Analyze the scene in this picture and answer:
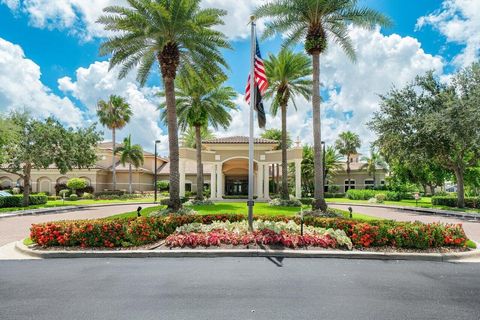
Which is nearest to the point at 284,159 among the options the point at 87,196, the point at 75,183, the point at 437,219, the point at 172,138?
the point at 437,219

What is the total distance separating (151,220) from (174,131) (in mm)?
7299

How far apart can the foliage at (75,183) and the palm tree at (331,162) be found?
34.9 meters

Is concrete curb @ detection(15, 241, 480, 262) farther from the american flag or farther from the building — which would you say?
the building

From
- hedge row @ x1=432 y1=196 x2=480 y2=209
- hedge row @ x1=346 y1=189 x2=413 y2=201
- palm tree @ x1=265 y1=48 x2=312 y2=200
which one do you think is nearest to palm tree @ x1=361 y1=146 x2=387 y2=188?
hedge row @ x1=346 y1=189 x2=413 y2=201

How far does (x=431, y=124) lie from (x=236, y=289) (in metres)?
22.5

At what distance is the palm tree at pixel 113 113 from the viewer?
4688cm

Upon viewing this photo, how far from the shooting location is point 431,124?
22844 mm

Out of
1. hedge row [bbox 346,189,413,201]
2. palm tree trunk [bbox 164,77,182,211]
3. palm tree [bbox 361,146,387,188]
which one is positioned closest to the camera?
palm tree trunk [bbox 164,77,182,211]

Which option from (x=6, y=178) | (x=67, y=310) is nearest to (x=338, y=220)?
(x=67, y=310)

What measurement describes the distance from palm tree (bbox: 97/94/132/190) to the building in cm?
399

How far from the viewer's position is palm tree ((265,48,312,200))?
2508 cm

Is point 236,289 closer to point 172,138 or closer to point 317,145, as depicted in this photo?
point 317,145

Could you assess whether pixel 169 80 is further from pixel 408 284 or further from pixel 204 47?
pixel 408 284

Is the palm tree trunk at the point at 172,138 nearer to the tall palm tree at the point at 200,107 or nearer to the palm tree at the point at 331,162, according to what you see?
the tall palm tree at the point at 200,107
